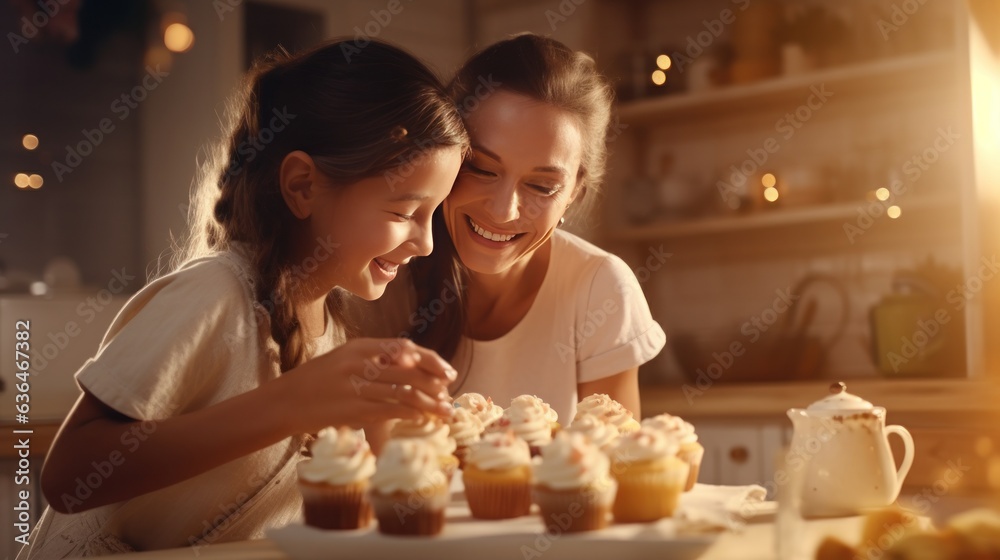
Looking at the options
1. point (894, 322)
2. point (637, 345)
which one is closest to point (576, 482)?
point (637, 345)

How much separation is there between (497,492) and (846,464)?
1.52 ft

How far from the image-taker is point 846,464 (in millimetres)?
1269

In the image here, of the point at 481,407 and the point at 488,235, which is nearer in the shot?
the point at 481,407

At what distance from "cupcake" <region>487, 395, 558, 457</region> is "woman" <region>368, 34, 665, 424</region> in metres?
0.48

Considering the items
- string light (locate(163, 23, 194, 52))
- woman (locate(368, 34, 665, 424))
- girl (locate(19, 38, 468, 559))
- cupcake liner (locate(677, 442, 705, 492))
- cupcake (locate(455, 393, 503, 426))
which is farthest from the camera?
string light (locate(163, 23, 194, 52))

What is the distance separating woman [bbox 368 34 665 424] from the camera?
1.89m

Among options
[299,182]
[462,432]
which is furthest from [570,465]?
[299,182]

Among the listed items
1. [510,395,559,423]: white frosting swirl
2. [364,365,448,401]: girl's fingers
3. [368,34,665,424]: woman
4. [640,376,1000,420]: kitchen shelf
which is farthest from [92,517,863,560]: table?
[640,376,1000,420]: kitchen shelf

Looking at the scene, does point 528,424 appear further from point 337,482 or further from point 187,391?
point 187,391

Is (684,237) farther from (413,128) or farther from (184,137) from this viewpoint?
(413,128)

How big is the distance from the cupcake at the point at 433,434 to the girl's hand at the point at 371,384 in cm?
6

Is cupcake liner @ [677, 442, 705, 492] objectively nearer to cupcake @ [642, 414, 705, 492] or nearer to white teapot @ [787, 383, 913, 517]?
cupcake @ [642, 414, 705, 492]

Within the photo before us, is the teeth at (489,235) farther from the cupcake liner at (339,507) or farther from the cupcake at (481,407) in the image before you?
the cupcake liner at (339,507)

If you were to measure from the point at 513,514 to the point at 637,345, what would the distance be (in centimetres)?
100
